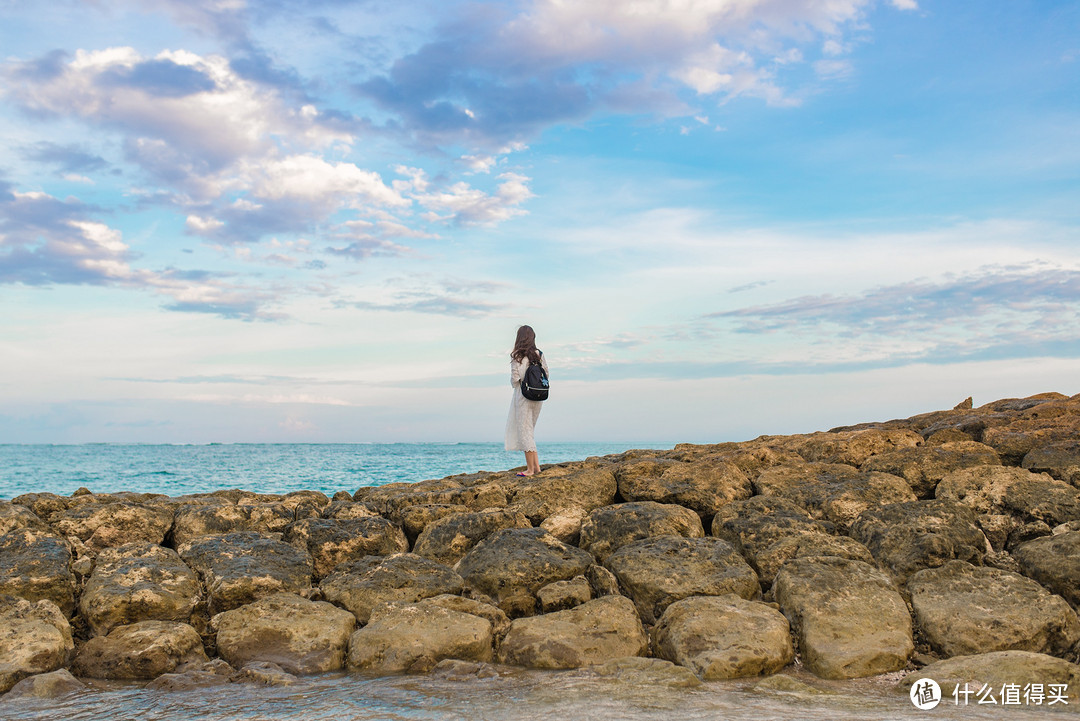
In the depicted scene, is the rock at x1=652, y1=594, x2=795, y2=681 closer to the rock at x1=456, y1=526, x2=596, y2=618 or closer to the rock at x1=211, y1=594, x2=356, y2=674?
the rock at x1=456, y1=526, x2=596, y2=618

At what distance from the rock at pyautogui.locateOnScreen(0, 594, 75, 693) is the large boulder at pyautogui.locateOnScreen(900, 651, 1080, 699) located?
5.57m

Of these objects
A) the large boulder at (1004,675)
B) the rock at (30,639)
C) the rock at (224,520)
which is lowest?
the large boulder at (1004,675)

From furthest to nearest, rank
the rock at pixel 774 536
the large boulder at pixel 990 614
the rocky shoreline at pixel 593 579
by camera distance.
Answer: the rock at pixel 774 536, the large boulder at pixel 990 614, the rocky shoreline at pixel 593 579

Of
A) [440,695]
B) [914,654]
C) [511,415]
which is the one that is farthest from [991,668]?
[511,415]

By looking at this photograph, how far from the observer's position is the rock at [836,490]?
23.6ft

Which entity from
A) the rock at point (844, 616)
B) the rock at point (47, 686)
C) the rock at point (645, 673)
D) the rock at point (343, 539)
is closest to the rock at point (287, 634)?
the rock at point (47, 686)

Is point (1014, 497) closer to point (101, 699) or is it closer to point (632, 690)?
point (632, 690)

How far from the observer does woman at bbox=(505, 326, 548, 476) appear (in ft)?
32.9

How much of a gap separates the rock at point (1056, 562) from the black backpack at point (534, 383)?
5.60 m

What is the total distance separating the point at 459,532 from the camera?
271 inches

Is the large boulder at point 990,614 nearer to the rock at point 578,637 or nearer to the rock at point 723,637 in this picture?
the rock at point 723,637

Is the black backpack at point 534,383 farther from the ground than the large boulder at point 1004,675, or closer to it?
farther from the ground

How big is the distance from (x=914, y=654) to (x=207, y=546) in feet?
18.6

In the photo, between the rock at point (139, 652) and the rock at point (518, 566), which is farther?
the rock at point (518, 566)
